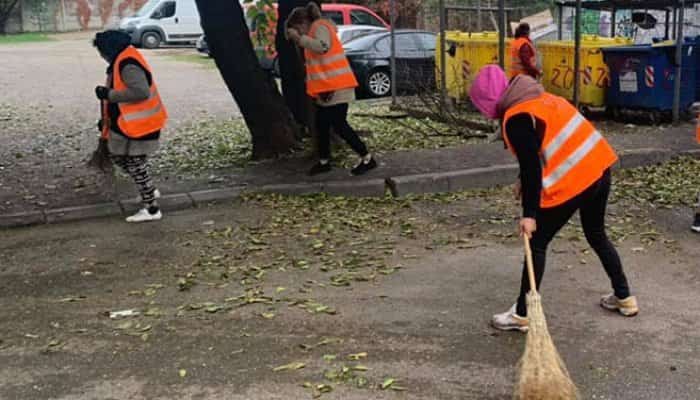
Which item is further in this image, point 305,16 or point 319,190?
point 305,16

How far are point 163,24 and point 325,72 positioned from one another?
2589 cm

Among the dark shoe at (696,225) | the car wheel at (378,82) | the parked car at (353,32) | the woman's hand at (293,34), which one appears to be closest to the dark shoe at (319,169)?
the woman's hand at (293,34)

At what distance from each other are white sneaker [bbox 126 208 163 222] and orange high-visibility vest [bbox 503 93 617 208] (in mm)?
4029

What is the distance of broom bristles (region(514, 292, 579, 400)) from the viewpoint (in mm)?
3598

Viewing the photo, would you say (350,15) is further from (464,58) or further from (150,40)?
(150,40)

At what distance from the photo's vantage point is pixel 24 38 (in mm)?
39594

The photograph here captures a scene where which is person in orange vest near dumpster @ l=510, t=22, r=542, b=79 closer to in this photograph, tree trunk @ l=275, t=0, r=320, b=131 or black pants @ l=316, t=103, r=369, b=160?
black pants @ l=316, t=103, r=369, b=160

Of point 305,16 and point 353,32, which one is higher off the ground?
point 305,16

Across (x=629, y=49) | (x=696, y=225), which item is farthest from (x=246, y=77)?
(x=629, y=49)

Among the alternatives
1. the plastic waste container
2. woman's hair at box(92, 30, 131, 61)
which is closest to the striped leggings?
woman's hair at box(92, 30, 131, 61)

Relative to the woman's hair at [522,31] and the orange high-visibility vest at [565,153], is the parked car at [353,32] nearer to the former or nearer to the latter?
the woman's hair at [522,31]

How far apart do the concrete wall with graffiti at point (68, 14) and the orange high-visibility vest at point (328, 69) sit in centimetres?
3608

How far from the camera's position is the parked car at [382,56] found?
16266mm

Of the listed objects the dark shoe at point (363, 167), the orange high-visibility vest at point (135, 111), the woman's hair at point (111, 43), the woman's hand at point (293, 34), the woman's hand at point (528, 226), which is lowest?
the dark shoe at point (363, 167)
